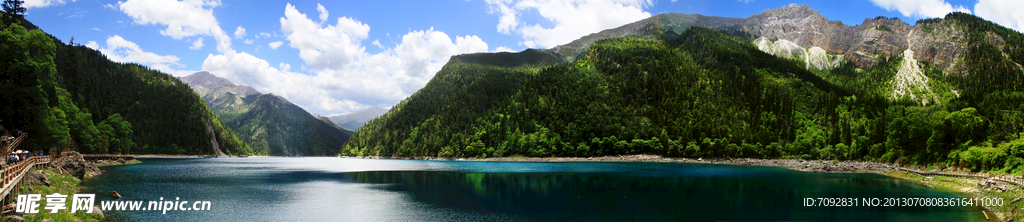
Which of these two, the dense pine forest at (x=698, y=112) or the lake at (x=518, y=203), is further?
the dense pine forest at (x=698, y=112)

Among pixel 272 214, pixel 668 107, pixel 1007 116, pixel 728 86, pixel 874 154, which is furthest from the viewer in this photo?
pixel 728 86

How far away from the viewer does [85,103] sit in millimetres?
143500

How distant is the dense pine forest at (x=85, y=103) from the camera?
54781 mm

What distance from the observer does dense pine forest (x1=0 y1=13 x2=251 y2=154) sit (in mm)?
54781

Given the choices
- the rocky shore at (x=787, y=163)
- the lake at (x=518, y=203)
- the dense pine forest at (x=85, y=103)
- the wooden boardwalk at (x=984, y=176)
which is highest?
the dense pine forest at (x=85, y=103)

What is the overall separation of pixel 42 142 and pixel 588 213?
80.9 meters

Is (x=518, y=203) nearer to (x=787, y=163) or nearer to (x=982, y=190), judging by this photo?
(x=982, y=190)

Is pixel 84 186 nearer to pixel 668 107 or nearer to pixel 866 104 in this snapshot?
pixel 668 107

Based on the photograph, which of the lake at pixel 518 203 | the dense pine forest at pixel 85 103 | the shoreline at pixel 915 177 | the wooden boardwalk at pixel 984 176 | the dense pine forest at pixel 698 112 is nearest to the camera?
the lake at pixel 518 203

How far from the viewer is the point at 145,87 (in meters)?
185

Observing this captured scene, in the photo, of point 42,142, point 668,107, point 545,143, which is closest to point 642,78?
point 668,107

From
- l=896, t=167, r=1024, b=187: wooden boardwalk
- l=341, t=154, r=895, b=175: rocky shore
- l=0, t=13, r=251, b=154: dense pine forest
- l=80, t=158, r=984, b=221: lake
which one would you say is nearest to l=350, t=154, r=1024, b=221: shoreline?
l=341, t=154, r=895, b=175: rocky shore

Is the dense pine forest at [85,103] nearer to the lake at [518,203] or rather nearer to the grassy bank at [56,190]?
the grassy bank at [56,190]

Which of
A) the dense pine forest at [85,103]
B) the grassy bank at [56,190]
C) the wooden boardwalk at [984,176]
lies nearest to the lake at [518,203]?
the grassy bank at [56,190]
